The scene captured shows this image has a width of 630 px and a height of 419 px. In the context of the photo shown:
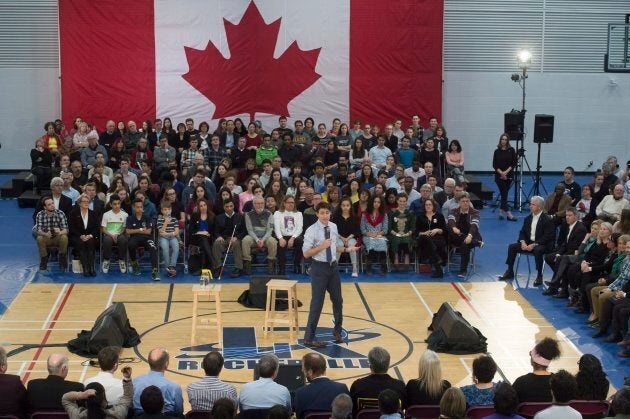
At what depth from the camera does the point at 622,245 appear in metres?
13.1

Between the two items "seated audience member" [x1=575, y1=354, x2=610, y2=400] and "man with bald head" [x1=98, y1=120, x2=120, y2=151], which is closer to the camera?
"seated audience member" [x1=575, y1=354, x2=610, y2=400]

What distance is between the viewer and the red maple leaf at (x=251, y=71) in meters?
22.8

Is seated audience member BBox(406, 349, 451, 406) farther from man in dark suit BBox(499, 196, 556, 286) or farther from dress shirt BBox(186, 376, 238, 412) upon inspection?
man in dark suit BBox(499, 196, 556, 286)

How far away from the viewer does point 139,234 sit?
52.6ft

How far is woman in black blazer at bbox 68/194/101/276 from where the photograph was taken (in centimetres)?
1590

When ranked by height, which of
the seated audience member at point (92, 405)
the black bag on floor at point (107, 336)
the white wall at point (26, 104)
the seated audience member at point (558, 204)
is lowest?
the black bag on floor at point (107, 336)

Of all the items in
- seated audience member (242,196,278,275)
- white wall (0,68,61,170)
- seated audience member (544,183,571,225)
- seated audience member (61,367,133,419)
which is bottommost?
seated audience member (61,367,133,419)

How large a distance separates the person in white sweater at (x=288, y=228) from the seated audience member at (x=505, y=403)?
8.93 meters

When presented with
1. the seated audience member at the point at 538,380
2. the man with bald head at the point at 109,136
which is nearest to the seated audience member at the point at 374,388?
the seated audience member at the point at 538,380

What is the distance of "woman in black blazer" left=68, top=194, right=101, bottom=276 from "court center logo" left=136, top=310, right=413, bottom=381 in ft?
10.3

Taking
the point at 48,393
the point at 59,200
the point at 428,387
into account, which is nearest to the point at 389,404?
the point at 428,387

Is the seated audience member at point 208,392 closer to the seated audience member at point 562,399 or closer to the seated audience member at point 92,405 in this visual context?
the seated audience member at point 92,405

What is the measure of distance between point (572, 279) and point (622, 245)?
59.2 inches

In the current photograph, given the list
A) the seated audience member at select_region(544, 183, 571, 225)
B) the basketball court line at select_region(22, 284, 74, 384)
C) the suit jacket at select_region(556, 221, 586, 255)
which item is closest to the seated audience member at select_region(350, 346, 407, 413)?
the basketball court line at select_region(22, 284, 74, 384)
